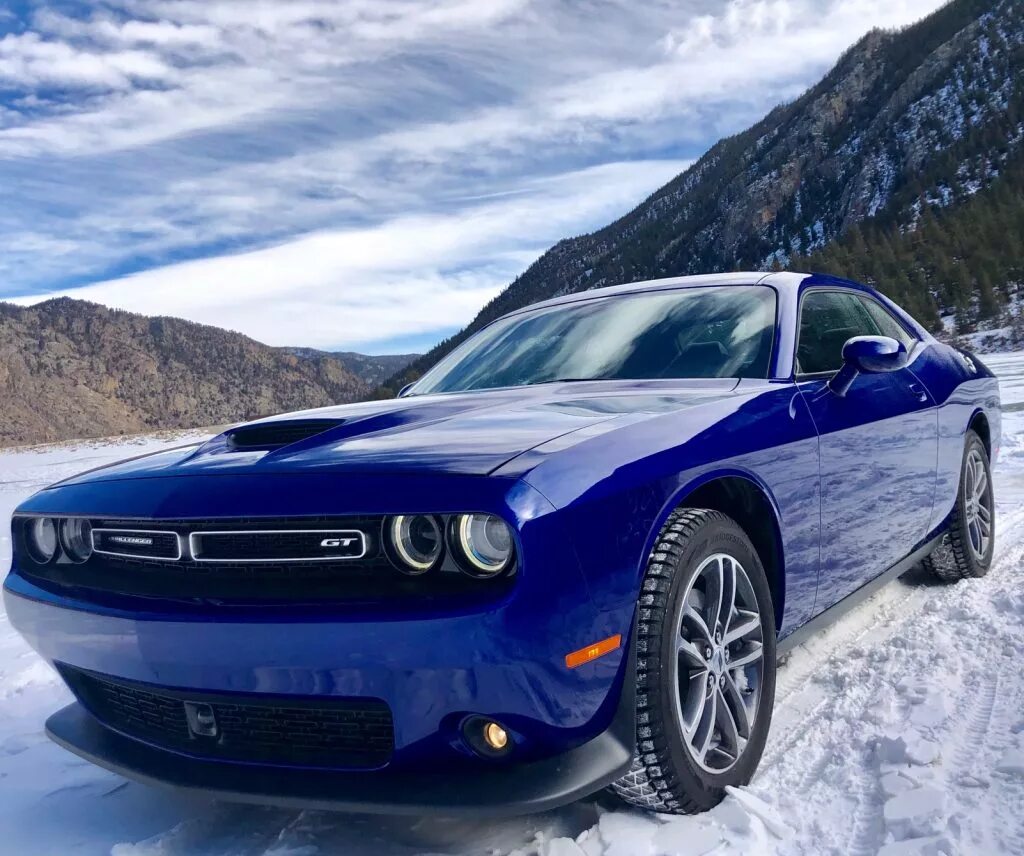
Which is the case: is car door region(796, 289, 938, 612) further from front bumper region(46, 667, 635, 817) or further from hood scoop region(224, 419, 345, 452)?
hood scoop region(224, 419, 345, 452)

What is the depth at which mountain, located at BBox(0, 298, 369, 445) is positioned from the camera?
145 m

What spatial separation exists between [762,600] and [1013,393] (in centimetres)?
1330

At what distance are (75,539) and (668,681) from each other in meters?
1.54

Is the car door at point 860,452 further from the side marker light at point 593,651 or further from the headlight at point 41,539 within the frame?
the headlight at point 41,539

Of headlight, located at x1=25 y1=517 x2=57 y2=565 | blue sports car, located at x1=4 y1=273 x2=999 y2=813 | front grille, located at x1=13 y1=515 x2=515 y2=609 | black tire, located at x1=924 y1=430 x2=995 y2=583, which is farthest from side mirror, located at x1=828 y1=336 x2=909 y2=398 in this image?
headlight, located at x1=25 y1=517 x2=57 y2=565

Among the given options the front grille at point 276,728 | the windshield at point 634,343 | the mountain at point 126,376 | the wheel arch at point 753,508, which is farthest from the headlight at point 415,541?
the mountain at point 126,376

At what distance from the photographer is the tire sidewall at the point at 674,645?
6.32ft

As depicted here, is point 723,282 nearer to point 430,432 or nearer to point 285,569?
point 430,432

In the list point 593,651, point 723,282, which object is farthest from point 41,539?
point 723,282

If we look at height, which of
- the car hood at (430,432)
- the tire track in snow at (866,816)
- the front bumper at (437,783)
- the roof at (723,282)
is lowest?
the tire track in snow at (866,816)

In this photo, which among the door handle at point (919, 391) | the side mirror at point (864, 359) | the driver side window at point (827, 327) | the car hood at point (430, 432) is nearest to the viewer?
the car hood at point (430, 432)

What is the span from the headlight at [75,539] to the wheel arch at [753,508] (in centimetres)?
150

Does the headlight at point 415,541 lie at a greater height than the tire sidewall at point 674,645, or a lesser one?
greater

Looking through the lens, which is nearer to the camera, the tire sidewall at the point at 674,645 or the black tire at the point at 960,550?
the tire sidewall at the point at 674,645
